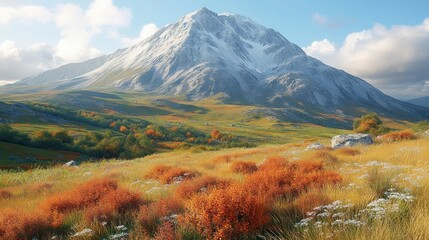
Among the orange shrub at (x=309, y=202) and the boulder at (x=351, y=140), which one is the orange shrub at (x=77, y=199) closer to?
the orange shrub at (x=309, y=202)

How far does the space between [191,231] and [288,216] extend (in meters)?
2.09

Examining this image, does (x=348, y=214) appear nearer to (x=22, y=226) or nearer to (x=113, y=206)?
(x=113, y=206)

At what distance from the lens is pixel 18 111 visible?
105125 millimetres

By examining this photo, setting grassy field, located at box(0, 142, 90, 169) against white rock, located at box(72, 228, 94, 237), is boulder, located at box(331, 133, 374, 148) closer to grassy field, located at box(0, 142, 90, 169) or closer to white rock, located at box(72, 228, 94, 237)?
white rock, located at box(72, 228, 94, 237)

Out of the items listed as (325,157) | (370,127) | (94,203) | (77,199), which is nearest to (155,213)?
(94,203)

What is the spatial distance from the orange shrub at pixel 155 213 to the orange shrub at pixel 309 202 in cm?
285

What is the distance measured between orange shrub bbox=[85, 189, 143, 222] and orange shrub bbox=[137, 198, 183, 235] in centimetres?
99

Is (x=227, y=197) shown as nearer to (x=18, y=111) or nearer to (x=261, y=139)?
(x=261, y=139)

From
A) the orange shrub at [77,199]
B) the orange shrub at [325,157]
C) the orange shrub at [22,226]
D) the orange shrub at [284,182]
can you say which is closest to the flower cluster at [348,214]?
the orange shrub at [284,182]

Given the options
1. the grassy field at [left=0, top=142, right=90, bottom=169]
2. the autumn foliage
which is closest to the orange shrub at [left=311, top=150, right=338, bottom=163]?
the autumn foliage

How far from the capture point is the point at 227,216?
609 centimetres

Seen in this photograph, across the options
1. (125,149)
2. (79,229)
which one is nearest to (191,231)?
(79,229)

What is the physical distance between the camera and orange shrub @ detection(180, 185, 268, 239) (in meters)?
5.97

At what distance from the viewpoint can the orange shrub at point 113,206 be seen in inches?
307
